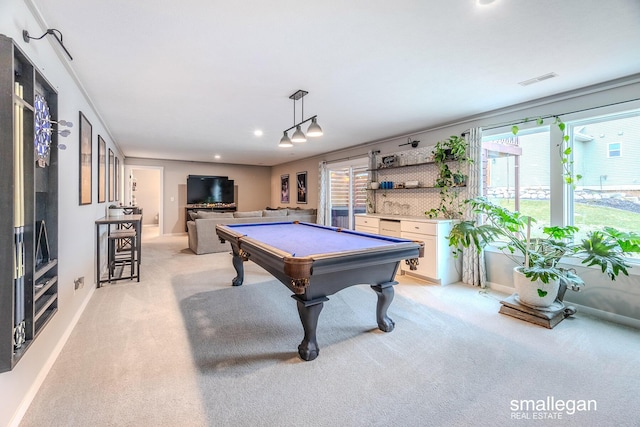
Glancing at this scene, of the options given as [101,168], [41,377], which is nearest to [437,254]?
[41,377]

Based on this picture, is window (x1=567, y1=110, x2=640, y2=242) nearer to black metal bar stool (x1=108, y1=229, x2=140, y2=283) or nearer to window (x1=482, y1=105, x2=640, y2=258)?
window (x1=482, y1=105, x2=640, y2=258)

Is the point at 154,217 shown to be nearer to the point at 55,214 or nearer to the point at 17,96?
the point at 55,214

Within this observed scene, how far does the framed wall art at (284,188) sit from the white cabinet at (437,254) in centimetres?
546

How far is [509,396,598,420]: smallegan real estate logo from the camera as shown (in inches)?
62.6

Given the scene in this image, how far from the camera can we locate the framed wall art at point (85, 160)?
291 centimetres

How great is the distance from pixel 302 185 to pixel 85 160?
551 centimetres

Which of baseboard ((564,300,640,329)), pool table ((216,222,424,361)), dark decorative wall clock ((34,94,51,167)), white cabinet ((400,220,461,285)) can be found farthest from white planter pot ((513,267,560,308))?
dark decorative wall clock ((34,94,51,167))

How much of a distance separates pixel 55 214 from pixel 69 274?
0.83 metres

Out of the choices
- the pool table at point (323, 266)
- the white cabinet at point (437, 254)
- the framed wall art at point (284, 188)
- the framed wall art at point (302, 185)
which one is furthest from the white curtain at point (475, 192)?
the framed wall art at point (284, 188)

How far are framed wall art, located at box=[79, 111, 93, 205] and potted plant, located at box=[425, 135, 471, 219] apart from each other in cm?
433

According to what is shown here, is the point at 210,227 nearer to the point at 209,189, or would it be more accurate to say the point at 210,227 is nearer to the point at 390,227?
the point at 209,189

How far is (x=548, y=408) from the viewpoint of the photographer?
1646mm

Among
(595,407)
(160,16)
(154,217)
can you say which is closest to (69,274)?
(160,16)

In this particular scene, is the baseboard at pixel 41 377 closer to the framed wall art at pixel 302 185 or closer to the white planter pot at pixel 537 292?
the white planter pot at pixel 537 292
